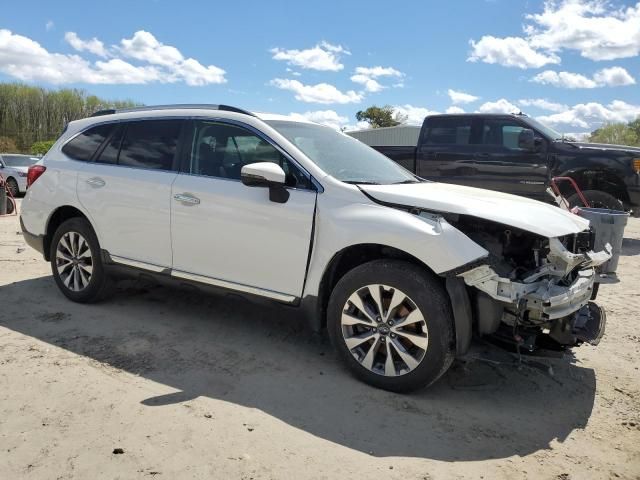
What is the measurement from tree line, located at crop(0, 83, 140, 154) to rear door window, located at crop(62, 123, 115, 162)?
4566 cm

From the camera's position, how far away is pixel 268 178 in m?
3.55

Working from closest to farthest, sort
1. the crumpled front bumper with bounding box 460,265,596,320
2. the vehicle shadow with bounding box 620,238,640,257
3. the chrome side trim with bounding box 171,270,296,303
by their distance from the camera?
1. the crumpled front bumper with bounding box 460,265,596,320
2. the chrome side trim with bounding box 171,270,296,303
3. the vehicle shadow with bounding box 620,238,640,257

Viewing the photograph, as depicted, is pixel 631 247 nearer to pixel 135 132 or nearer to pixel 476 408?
pixel 476 408

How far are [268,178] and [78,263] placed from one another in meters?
2.41

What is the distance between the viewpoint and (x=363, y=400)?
328cm

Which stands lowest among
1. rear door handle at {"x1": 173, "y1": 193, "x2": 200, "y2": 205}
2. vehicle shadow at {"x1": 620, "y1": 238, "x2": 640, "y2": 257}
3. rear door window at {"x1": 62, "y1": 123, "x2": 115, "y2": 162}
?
vehicle shadow at {"x1": 620, "y1": 238, "x2": 640, "y2": 257}

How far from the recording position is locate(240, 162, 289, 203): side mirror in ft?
11.6

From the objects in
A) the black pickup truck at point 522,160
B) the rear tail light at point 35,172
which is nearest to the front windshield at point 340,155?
the rear tail light at point 35,172

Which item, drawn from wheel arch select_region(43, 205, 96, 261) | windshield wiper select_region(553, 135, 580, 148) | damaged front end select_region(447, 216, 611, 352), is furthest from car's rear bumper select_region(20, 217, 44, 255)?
windshield wiper select_region(553, 135, 580, 148)

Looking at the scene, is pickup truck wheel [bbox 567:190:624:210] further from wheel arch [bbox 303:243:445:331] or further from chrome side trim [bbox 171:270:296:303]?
chrome side trim [bbox 171:270:296:303]

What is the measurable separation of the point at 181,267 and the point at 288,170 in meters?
1.22

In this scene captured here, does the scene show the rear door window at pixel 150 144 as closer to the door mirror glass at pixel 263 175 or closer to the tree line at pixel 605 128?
the door mirror glass at pixel 263 175

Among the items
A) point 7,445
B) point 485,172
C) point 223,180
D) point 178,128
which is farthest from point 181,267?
point 485,172

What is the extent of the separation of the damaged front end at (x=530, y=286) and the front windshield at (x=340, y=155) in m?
0.92
